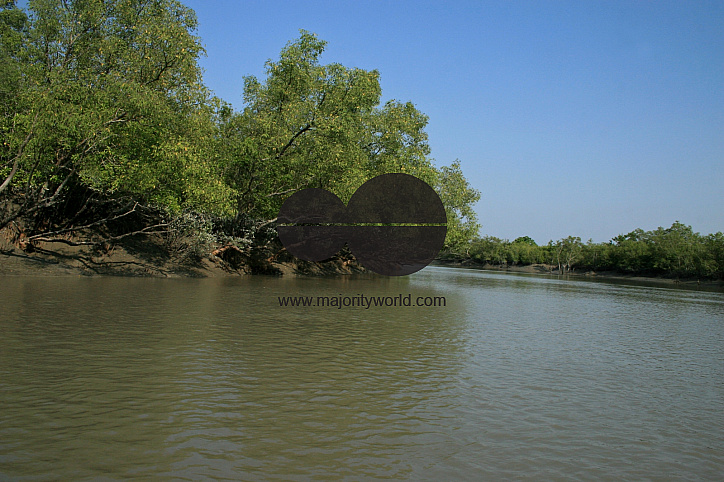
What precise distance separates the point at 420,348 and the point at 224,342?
5.58 metres

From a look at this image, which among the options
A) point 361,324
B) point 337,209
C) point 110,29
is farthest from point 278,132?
point 361,324

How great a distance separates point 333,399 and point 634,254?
129m

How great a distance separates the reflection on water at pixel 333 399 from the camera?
21.2ft

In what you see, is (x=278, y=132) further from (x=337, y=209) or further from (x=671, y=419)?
(x=671, y=419)

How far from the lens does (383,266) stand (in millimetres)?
60688

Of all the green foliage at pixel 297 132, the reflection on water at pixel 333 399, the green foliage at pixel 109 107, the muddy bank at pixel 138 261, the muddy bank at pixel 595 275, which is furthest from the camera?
the muddy bank at pixel 595 275

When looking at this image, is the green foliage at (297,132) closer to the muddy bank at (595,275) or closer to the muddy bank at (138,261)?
the muddy bank at (138,261)

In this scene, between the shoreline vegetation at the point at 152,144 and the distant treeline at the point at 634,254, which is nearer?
the shoreline vegetation at the point at 152,144

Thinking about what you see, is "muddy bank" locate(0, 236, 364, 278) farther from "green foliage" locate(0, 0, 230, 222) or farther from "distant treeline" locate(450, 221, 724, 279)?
"distant treeline" locate(450, 221, 724, 279)

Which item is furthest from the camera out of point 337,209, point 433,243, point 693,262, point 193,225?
point 693,262

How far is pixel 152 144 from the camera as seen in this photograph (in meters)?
30.1

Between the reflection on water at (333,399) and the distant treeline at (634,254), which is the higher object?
the distant treeline at (634,254)

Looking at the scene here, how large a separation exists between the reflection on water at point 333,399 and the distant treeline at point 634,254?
98.0m

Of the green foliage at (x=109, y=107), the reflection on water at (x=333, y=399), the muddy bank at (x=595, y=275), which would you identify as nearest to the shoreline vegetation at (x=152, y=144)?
the green foliage at (x=109, y=107)
